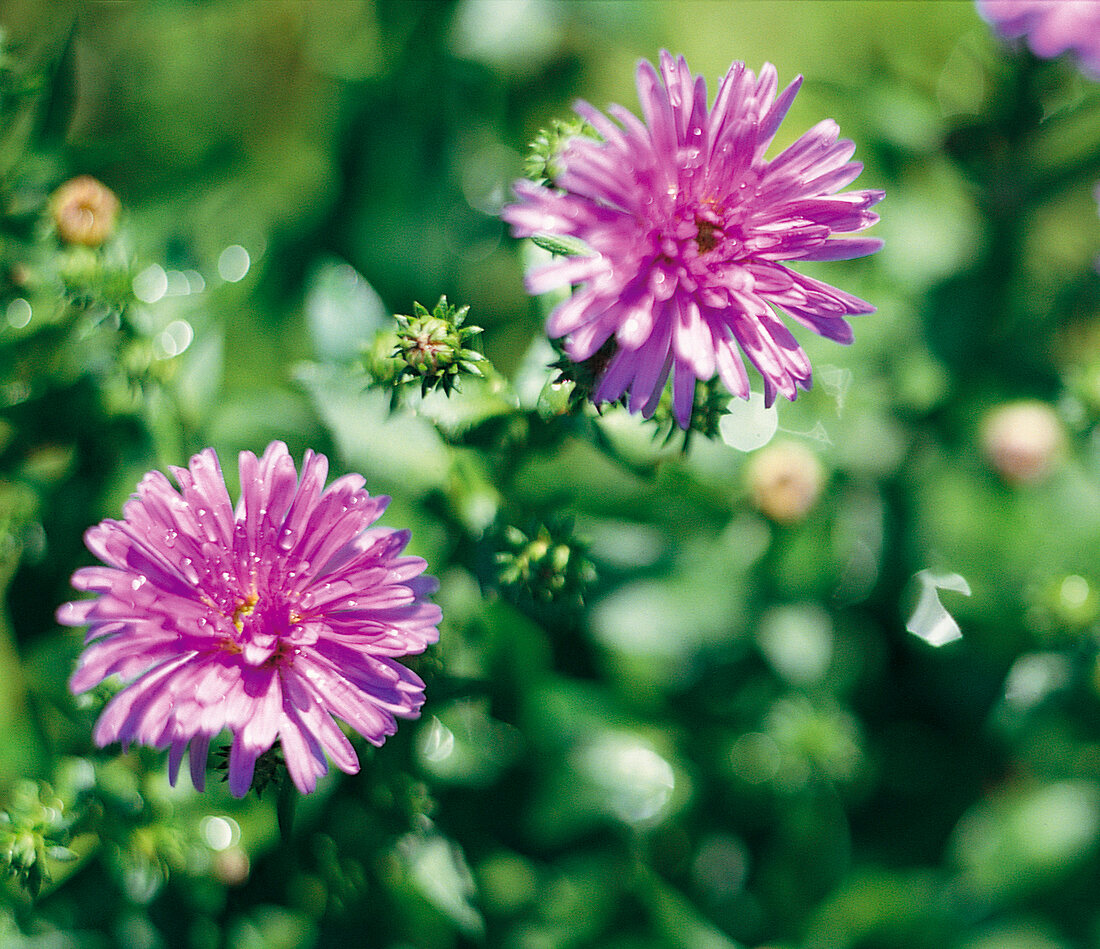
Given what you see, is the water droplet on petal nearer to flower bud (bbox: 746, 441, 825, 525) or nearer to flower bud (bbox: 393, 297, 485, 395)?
flower bud (bbox: 393, 297, 485, 395)

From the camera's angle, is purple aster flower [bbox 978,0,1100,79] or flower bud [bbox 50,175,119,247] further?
purple aster flower [bbox 978,0,1100,79]

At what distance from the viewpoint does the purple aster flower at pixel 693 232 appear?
0.77 metres

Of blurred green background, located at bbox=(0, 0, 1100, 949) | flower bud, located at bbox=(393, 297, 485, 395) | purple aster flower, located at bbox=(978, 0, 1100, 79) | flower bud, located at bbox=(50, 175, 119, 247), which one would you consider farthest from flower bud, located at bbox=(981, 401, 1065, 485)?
flower bud, located at bbox=(50, 175, 119, 247)

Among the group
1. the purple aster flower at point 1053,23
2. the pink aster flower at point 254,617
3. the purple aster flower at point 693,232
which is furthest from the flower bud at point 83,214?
the purple aster flower at point 1053,23

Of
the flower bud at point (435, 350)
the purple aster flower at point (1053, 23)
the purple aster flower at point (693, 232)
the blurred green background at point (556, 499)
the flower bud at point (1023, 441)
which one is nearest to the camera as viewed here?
the purple aster flower at point (693, 232)

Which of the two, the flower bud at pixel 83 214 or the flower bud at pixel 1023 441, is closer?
the flower bud at pixel 83 214

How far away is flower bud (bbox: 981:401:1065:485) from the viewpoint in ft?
5.25

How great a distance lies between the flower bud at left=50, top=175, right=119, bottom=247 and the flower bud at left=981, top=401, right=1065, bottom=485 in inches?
61.4

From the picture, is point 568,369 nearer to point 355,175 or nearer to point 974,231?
point 355,175

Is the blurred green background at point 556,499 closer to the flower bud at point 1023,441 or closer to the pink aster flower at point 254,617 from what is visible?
the flower bud at point 1023,441

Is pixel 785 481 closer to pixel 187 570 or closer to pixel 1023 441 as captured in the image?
pixel 1023 441

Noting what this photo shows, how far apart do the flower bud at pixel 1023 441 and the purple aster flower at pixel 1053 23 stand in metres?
0.59

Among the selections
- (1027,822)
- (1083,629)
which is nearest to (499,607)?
(1083,629)

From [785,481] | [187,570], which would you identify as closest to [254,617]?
[187,570]
